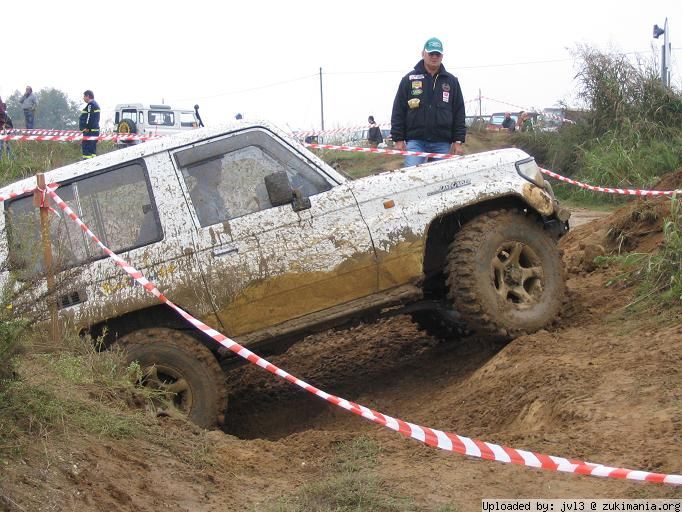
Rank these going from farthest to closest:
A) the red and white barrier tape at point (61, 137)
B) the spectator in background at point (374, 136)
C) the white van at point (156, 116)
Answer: the white van at point (156, 116), the spectator in background at point (374, 136), the red and white barrier tape at point (61, 137)

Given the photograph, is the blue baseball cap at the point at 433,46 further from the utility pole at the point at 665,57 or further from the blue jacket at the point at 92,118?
the blue jacket at the point at 92,118

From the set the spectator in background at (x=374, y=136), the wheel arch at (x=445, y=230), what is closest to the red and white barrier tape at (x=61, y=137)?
the spectator in background at (x=374, y=136)

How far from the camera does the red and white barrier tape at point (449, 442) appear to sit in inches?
157

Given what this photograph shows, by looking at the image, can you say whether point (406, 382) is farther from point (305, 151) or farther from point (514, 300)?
point (305, 151)

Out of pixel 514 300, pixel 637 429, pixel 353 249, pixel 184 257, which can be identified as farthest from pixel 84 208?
pixel 637 429

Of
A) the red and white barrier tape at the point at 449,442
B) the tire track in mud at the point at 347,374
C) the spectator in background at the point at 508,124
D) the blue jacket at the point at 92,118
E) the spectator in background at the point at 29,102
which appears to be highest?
the spectator in background at the point at 29,102

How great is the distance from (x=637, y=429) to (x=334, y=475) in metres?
1.55

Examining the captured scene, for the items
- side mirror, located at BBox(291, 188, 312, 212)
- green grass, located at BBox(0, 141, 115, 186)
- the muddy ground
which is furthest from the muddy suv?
green grass, located at BBox(0, 141, 115, 186)

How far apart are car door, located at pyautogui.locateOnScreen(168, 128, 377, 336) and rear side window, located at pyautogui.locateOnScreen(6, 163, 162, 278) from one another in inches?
11.8

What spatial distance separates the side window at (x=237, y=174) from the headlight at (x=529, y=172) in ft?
4.77

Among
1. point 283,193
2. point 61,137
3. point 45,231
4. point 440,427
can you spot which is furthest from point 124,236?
point 61,137

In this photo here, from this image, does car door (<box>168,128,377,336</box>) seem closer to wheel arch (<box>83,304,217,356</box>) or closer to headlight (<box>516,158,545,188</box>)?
wheel arch (<box>83,304,217,356</box>)

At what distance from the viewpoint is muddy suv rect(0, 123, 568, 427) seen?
6.27m

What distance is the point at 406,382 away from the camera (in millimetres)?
7465
